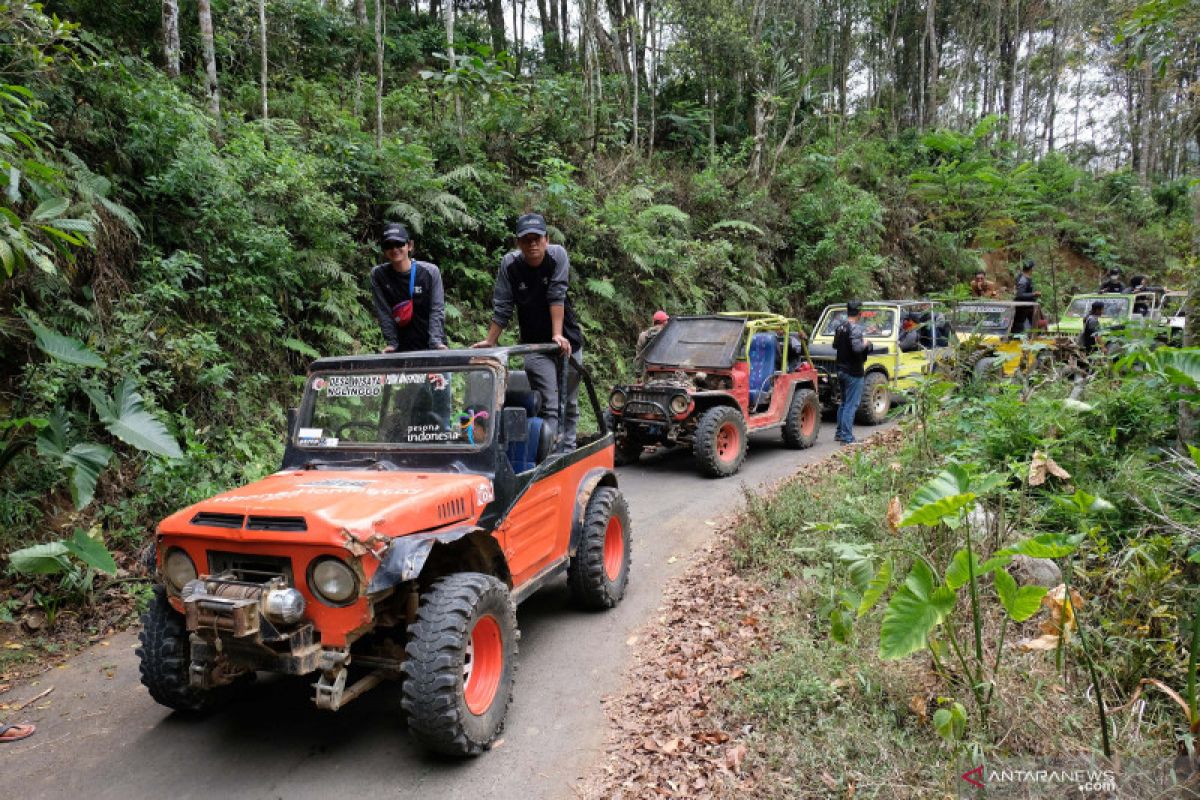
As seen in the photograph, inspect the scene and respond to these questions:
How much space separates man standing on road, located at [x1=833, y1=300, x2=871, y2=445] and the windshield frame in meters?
7.38

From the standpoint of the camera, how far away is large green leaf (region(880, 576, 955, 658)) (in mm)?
2646

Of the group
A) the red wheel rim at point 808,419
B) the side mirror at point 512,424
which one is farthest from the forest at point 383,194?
the red wheel rim at point 808,419

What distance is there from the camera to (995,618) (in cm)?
400

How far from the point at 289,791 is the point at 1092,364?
8050 mm

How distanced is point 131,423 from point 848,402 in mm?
9113

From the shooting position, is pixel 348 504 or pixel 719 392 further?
pixel 719 392

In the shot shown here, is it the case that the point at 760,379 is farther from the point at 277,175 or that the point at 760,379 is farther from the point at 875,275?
the point at 875,275

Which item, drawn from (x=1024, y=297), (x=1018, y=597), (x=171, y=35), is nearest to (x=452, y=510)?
(x=1018, y=597)

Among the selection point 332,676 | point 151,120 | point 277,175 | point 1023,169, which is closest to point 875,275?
point 1023,169

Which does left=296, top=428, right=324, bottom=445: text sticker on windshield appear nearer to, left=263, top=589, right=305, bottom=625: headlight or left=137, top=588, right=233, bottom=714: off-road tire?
left=137, top=588, right=233, bottom=714: off-road tire

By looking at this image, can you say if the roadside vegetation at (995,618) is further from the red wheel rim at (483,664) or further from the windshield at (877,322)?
the windshield at (877,322)

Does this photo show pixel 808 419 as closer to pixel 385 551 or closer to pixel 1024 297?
pixel 1024 297

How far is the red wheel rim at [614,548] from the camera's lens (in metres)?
5.17

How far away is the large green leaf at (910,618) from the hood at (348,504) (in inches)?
82.9
